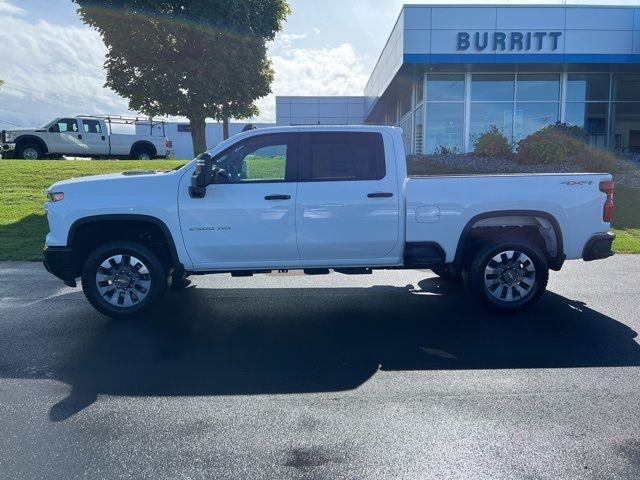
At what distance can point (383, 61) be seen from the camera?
27.9m

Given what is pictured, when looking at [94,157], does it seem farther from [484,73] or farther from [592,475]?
[592,475]

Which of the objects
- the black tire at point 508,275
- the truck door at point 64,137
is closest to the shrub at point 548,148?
the black tire at point 508,275

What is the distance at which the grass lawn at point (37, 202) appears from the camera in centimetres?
1030

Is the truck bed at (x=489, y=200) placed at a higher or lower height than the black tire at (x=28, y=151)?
lower

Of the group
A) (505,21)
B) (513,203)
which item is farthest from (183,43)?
(513,203)

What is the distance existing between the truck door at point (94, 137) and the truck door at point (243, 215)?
65.1 ft

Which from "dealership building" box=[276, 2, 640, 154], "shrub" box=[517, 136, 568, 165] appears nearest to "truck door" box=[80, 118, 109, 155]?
"dealership building" box=[276, 2, 640, 154]

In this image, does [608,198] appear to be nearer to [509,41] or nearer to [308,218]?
[308,218]

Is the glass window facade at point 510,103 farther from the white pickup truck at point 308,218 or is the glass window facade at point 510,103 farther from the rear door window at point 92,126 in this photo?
the white pickup truck at point 308,218

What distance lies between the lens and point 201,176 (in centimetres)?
555

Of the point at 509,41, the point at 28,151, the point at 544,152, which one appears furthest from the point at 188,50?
the point at 509,41

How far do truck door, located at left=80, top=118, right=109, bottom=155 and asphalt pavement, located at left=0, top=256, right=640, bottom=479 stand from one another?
18.1 metres

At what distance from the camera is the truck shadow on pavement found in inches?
172

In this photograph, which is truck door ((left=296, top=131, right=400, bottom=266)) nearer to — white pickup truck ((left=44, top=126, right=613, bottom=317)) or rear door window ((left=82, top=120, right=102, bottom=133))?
white pickup truck ((left=44, top=126, right=613, bottom=317))
